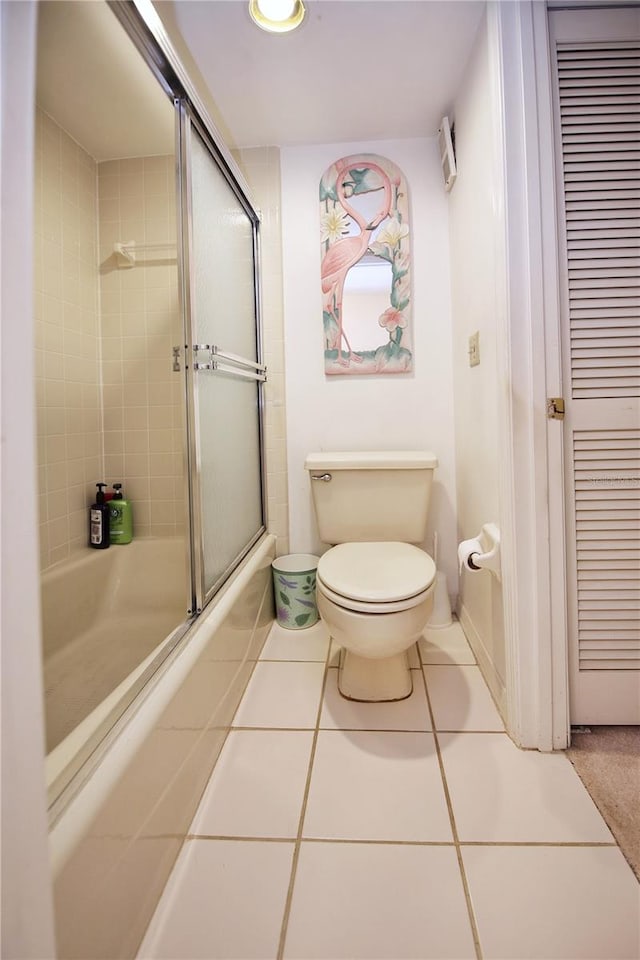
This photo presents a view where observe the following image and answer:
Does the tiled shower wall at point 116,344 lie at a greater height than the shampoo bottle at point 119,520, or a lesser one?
greater

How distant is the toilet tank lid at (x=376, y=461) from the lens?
1.66 m

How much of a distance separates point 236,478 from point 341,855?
3.61ft

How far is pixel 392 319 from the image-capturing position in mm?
1864

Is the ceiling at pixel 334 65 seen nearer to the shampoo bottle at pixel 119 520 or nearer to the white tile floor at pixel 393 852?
the shampoo bottle at pixel 119 520

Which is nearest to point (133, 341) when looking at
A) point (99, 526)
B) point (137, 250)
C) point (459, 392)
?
point (137, 250)

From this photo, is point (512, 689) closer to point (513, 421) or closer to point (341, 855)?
point (341, 855)

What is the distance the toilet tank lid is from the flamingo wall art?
0.41m

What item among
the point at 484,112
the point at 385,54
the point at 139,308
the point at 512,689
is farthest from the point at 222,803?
the point at 385,54

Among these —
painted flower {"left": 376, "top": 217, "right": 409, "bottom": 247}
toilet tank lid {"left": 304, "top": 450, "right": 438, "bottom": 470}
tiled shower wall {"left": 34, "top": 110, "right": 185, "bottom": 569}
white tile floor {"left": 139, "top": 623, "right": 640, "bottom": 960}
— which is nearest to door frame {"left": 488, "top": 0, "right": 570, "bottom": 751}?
white tile floor {"left": 139, "top": 623, "right": 640, "bottom": 960}

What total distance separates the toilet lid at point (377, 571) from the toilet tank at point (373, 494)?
153 millimetres

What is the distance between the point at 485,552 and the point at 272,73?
1737 mm

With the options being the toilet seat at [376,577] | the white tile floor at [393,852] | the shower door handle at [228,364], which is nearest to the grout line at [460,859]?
the white tile floor at [393,852]

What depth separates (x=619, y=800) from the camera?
100cm

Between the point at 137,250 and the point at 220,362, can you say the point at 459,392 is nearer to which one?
the point at 220,362
